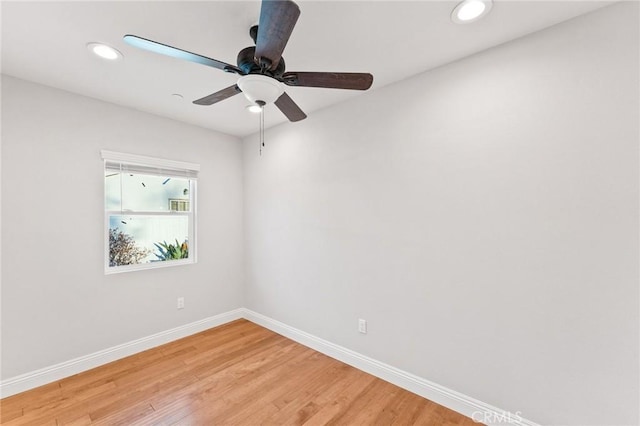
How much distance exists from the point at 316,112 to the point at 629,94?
2297mm

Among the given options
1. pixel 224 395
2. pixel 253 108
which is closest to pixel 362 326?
pixel 224 395

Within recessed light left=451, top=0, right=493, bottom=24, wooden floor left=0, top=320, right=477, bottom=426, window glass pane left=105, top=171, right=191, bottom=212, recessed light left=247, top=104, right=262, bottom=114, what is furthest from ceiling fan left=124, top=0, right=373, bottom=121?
wooden floor left=0, top=320, right=477, bottom=426

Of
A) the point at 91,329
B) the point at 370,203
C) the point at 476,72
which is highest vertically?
the point at 476,72

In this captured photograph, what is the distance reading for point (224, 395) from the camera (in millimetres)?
2162

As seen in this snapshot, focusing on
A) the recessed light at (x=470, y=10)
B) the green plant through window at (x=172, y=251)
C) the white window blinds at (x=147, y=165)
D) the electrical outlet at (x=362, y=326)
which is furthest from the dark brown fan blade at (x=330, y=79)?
the green plant through window at (x=172, y=251)

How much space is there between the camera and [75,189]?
2.49 m

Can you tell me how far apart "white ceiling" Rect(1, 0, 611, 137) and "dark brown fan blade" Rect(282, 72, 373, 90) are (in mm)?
367

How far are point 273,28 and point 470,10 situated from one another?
3.87 ft

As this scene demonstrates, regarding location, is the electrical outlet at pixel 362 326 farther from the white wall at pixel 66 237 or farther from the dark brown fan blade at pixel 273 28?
the dark brown fan blade at pixel 273 28

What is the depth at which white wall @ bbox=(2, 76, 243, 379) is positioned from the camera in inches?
86.4

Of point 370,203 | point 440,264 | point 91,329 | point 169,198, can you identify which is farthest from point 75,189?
point 440,264

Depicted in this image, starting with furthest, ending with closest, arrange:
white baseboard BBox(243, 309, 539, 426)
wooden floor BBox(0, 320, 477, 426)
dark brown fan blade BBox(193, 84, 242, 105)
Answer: wooden floor BBox(0, 320, 477, 426), white baseboard BBox(243, 309, 539, 426), dark brown fan blade BBox(193, 84, 242, 105)

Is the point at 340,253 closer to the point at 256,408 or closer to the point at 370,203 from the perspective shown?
the point at 370,203

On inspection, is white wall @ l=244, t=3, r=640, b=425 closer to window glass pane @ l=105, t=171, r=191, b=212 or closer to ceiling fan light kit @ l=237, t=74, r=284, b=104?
ceiling fan light kit @ l=237, t=74, r=284, b=104
